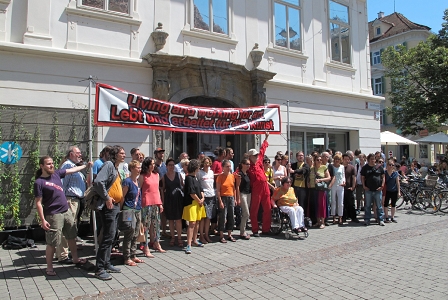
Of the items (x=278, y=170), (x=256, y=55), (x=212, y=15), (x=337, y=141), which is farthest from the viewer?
(x=337, y=141)

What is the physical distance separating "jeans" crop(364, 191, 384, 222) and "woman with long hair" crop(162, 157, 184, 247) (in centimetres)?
512

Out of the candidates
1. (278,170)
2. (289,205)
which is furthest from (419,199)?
(289,205)

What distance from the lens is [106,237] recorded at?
534cm

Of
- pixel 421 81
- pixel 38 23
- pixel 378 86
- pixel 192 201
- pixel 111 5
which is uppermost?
pixel 378 86

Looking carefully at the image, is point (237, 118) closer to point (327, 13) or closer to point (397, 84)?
point (327, 13)

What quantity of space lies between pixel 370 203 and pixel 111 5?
8.34 metres

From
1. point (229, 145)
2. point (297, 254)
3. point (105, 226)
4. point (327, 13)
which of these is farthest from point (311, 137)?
point (105, 226)

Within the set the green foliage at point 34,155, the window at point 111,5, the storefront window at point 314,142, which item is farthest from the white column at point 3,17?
the storefront window at point 314,142

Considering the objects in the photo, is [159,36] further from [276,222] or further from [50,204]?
[50,204]

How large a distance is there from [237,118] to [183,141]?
1.79 m

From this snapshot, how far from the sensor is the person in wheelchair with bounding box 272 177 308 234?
795cm

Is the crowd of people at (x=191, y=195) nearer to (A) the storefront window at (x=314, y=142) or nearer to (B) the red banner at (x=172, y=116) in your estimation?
(B) the red banner at (x=172, y=116)

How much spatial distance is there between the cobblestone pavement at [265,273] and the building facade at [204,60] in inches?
145

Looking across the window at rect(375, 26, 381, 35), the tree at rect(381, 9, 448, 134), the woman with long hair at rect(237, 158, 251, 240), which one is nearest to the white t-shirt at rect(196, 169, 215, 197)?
the woman with long hair at rect(237, 158, 251, 240)
